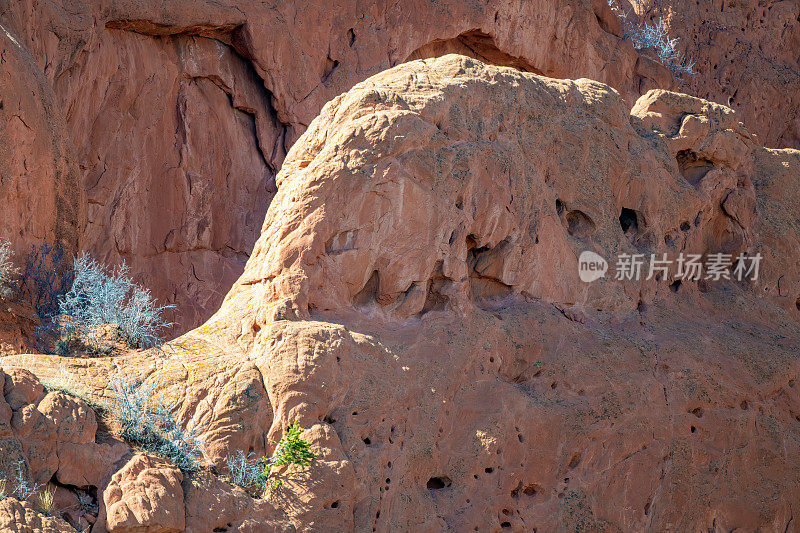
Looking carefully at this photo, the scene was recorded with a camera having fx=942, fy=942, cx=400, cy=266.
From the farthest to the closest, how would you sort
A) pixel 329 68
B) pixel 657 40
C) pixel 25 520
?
pixel 657 40 < pixel 329 68 < pixel 25 520

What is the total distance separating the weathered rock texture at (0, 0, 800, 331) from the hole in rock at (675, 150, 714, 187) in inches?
230

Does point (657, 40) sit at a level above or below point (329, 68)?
above

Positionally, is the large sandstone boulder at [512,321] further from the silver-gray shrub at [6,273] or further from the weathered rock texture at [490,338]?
the silver-gray shrub at [6,273]

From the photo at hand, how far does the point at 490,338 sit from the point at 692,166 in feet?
11.6

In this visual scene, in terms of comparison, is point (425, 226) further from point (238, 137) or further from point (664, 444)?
point (238, 137)

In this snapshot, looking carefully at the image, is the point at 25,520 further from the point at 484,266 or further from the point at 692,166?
the point at 692,166

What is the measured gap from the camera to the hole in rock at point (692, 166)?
9.30 metres

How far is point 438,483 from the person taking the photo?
21.8ft

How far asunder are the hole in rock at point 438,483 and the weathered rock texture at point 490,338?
1 centimetres

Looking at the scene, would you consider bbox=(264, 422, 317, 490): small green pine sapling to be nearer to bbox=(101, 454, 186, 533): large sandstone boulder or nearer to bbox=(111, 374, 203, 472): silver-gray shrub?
bbox=(111, 374, 203, 472): silver-gray shrub

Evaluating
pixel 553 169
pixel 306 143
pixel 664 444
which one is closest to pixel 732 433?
pixel 664 444

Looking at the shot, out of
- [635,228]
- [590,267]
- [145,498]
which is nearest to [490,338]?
[590,267]

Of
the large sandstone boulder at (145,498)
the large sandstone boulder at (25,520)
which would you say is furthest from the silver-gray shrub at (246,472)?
the large sandstone boulder at (25,520)

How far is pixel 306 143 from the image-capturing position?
6863 mm
